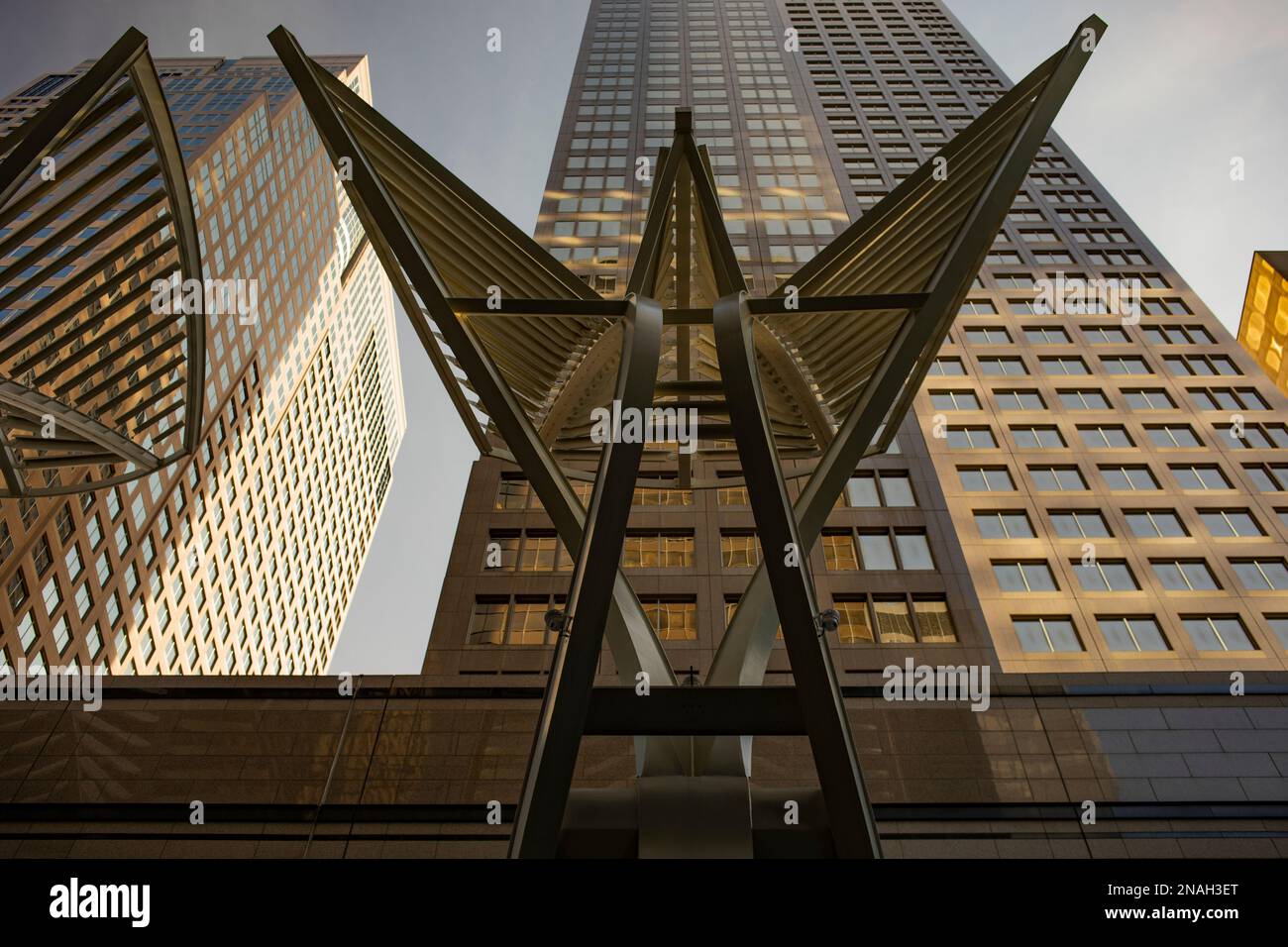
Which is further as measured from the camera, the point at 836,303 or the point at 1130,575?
the point at 1130,575

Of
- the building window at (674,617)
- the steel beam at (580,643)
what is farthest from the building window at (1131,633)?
the steel beam at (580,643)

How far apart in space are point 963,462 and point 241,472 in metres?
51.5

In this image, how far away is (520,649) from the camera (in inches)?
756

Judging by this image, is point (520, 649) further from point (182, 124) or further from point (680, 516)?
point (182, 124)

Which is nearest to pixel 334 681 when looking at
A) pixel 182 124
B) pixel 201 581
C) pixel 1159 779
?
pixel 1159 779

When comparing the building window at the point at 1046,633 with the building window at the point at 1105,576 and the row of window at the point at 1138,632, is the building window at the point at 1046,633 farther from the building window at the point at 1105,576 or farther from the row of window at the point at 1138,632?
the building window at the point at 1105,576

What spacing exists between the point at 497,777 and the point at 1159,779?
7.84m

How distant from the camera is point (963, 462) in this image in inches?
1117

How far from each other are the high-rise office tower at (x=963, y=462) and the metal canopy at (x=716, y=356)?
0.37m

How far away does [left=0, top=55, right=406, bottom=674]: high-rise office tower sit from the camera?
42188 millimetres

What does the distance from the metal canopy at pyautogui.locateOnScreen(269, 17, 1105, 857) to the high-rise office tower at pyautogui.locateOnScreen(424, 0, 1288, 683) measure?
14.5 inches
